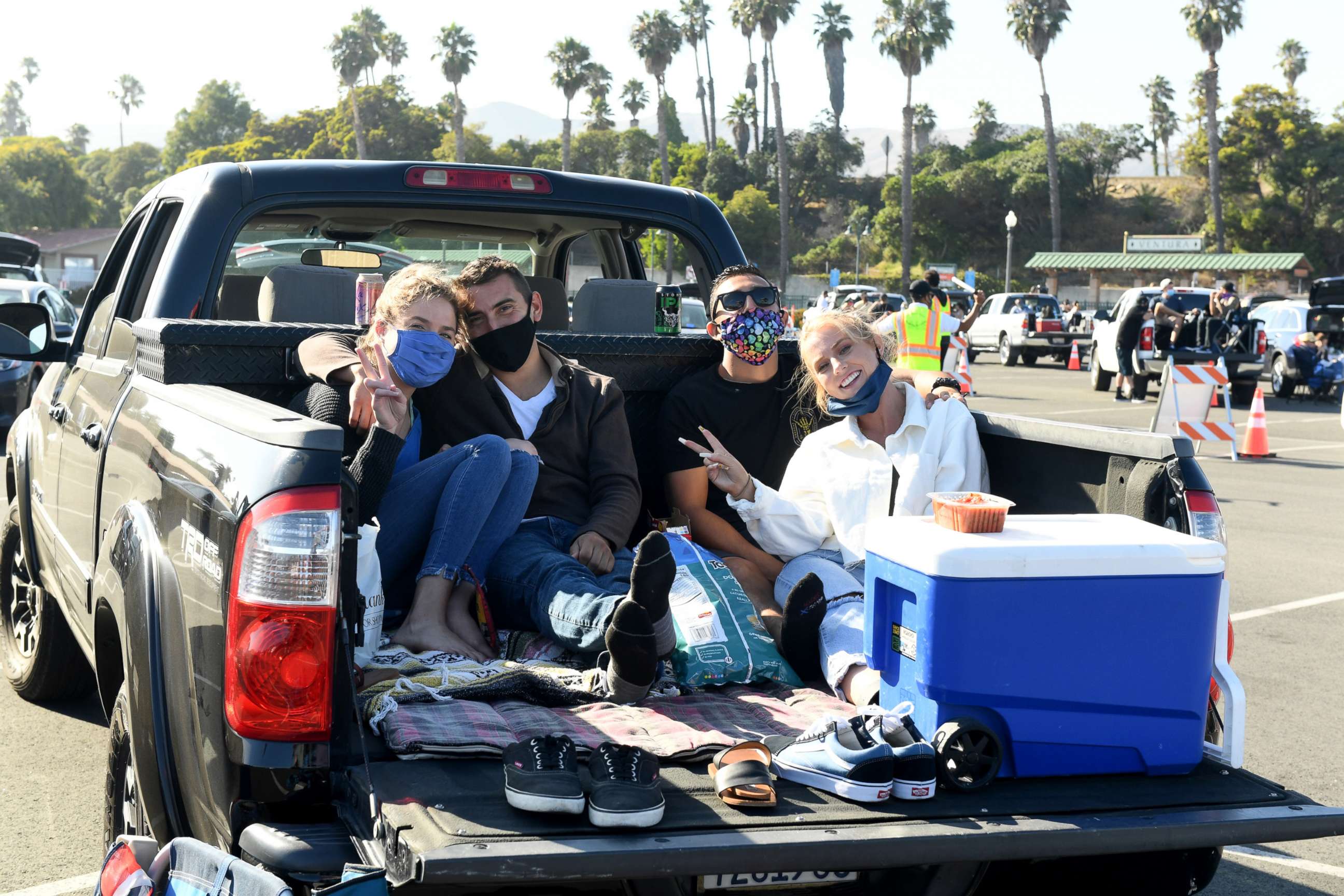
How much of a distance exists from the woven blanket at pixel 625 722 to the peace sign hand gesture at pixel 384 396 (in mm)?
944

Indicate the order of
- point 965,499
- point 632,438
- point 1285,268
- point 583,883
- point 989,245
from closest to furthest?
point 583,883, point 965,499, point 632,438, point 1285,268, point 989,245

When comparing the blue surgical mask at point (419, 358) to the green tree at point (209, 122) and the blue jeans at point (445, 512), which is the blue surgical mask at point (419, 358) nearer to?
the blue jeans at point (445, 512)

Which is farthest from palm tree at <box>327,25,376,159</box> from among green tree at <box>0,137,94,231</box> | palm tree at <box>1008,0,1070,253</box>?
palm tree at <box>1008,0,1070,253</box>

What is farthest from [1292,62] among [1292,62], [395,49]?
→ [395,49]

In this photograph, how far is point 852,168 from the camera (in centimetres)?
9869

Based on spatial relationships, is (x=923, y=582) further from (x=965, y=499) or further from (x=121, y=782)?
(x=121, y=782)

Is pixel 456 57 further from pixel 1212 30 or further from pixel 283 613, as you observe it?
pixel 283 613

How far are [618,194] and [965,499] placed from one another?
2.68 meters

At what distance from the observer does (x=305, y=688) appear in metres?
2.45

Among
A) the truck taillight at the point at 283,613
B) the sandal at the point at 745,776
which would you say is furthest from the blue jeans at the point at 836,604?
the truck taillight at the point at 283,613

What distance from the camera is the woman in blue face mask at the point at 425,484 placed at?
365cm

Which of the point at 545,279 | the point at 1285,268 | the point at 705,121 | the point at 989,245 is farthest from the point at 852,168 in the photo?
the point at 545,279

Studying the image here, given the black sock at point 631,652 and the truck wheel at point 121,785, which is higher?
the black sock at point 631,652

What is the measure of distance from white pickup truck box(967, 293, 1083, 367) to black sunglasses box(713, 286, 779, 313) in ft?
97.0
